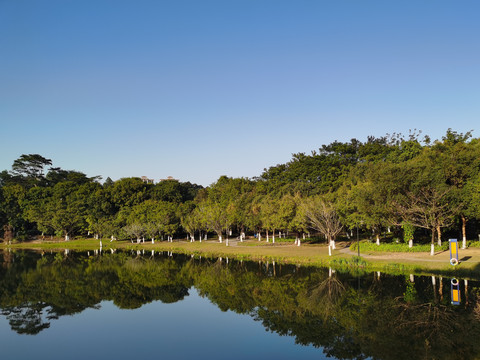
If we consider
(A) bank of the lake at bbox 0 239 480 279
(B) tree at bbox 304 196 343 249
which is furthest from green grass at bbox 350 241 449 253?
(B) tree at bbox 304 196 343 249

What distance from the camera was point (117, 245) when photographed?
296 ft

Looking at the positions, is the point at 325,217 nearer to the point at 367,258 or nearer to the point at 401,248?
the point at 367,258

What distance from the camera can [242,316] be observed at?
29.6 meters

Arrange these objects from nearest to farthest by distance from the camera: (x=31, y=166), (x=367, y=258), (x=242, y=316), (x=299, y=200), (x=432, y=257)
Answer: (x=242, y=316)
(x=432, y=257)
(x=367, y=258)
(x=299, y=200)
(x=31, y=166)

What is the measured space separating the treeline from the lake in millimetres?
14295

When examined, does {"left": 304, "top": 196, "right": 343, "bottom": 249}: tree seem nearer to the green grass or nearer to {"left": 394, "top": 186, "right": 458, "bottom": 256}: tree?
the green grass

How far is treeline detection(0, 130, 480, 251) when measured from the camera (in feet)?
167

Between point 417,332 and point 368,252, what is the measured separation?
32432 millimetres

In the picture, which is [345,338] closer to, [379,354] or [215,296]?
[379,354]

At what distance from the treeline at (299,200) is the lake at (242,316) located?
14.3 meters

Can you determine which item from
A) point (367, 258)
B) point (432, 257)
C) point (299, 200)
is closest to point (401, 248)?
point (432, 257)

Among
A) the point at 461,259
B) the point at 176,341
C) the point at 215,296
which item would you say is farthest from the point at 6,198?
the point at 461,259

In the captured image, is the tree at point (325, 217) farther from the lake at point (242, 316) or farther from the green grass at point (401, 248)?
the lake at point (242, 316)

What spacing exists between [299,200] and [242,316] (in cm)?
4430
